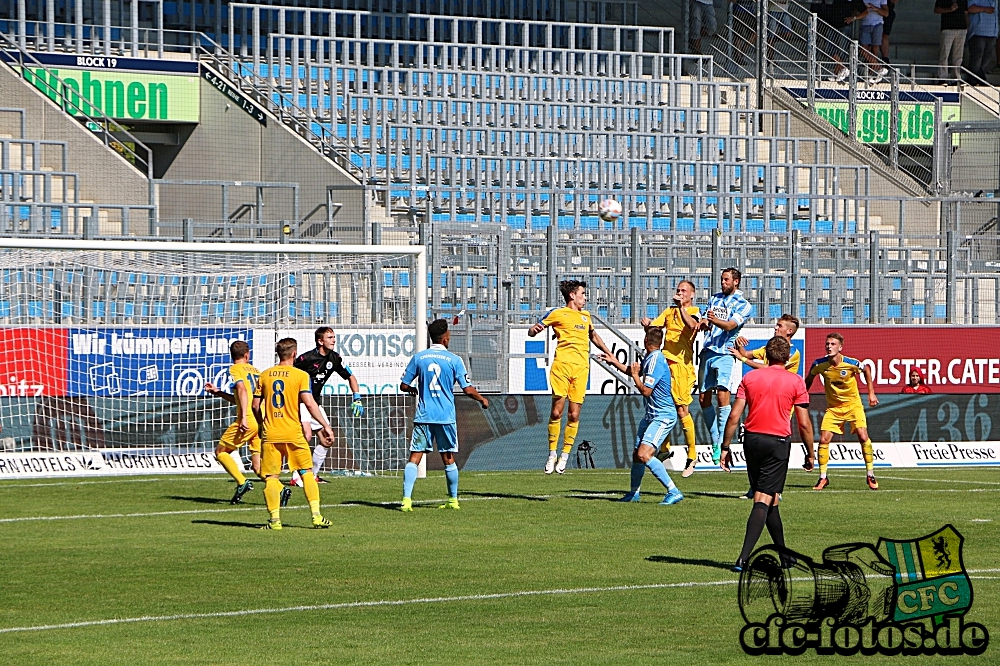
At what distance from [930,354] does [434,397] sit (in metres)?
12.3

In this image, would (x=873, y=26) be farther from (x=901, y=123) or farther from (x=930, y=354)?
(x=930, y=354)

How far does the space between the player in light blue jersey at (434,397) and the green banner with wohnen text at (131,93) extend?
53.6 ft

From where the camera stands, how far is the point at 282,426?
13906 mm

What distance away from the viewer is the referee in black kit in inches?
426

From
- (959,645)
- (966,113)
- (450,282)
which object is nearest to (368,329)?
(450,282)

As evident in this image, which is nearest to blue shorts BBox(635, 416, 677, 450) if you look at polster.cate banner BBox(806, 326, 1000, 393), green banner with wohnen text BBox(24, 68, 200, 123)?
polster.cate banner BBox(806, 326, 1000, 393)

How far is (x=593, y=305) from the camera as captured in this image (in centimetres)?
2473

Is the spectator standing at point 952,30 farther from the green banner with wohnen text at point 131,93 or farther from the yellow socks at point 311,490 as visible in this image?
the yellow socks at point 311,490

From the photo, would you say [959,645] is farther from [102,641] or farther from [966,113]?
[966,113]

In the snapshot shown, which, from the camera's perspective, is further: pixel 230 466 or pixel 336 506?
pixel 230 466

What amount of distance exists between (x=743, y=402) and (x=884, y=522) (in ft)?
11.7

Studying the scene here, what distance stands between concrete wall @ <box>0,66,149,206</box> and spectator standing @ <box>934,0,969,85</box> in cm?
2148

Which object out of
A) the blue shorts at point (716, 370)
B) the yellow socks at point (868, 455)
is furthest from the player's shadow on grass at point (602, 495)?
the yellow socks at point (868, 455)

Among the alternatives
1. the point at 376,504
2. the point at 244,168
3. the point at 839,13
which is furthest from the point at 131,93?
the point at 839,13
